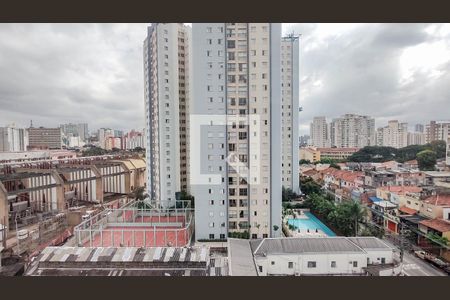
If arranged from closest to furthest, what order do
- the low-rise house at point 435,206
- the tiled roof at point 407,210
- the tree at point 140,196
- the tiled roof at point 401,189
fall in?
the low-rise house at point 435,206
the tiled roof at point 407,210
the tiled roof at point 401,189
the tree at point 140,196

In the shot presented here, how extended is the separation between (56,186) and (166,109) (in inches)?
128

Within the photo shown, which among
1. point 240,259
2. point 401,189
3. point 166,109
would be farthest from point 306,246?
point 166,109

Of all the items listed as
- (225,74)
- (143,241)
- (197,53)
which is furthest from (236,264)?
(197,53)

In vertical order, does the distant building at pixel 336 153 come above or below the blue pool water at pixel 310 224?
above

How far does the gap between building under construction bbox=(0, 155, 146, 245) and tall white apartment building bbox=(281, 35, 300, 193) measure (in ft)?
16.7

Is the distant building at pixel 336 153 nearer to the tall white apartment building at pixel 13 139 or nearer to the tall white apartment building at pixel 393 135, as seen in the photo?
the tall white apartment building at pixel 393 135

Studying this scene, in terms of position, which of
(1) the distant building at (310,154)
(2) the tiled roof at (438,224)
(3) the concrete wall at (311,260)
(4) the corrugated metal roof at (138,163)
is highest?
(1) the distant building at (310,154)

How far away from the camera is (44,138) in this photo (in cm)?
477

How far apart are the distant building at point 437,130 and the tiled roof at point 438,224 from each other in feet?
5.81

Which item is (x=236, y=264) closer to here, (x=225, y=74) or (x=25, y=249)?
(x=225, y=74)

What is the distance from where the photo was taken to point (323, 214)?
5824 millimetres

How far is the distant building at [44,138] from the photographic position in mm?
4564

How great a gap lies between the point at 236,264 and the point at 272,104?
290 cm

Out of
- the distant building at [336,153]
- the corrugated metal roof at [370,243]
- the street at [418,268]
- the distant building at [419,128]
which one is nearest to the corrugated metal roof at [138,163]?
the distant building at [336,153]
